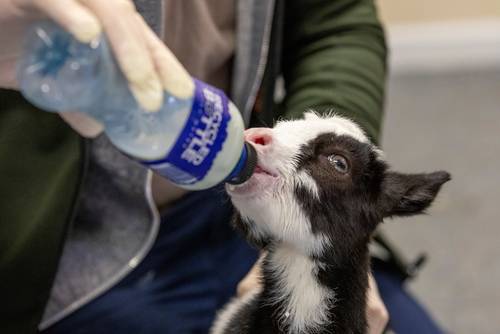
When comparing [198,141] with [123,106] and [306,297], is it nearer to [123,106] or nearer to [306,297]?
[123,106]

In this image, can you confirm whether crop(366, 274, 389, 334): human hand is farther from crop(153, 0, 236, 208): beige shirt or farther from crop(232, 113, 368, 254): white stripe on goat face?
crop(153, 0, 236, 208): beige shirt

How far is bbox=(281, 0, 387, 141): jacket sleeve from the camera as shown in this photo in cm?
96

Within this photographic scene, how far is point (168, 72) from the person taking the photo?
51 centimetres

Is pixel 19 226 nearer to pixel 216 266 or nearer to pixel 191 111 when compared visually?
pixel 216 266

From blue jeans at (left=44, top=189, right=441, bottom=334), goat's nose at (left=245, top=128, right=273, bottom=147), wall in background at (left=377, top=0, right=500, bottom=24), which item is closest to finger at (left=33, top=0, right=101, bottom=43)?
goat's nose at (left=245, top=128, right=273, bottom=147)

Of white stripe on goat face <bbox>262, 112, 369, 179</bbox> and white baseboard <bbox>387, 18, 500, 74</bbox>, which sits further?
white baseboard <bbox>387, 18, 500, 74</bbox>

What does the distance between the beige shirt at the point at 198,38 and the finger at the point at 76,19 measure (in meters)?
0.35

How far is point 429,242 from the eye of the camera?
1715 millimetres

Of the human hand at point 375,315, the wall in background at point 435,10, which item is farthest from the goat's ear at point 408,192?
the wall in background at point 435,10

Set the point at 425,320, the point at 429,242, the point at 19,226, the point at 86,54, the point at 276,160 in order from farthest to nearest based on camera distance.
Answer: the point at 429,242 < the point at 425,320 < the point at 19,226 < the point at 276,160 < the point at 86,54

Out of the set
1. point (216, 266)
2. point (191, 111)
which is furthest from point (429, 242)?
point (191, 111)

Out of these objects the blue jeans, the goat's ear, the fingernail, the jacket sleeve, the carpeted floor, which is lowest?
the carpeted floor

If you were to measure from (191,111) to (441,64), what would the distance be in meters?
1.99

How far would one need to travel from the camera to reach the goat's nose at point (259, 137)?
65 centimetres
